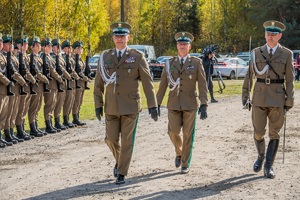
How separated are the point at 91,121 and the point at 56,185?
8664 mm

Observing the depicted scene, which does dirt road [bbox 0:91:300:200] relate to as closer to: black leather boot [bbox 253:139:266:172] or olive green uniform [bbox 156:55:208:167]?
black leather boot [bbox 253:139:266:172]

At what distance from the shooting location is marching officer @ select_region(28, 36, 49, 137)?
1494 centimetres

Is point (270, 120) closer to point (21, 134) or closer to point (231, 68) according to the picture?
point (21, 134)

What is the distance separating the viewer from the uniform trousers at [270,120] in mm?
10094

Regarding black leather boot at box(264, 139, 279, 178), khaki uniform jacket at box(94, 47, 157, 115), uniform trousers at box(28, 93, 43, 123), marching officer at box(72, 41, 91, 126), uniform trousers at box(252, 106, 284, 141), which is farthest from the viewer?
marching officer at box(72, 41, 91, 126)

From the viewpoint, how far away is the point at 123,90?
9664 millimetres

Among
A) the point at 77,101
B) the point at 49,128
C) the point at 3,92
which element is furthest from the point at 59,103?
the point at 3,92

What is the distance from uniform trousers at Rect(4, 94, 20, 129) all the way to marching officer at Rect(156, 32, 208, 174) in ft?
14.5

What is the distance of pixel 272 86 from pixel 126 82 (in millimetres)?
2092

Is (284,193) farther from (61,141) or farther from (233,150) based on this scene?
(61,141)

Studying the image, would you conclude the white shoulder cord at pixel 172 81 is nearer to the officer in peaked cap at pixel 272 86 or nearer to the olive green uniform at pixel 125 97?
the olive green uniform at pixel 125 97

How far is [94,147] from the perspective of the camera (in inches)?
522

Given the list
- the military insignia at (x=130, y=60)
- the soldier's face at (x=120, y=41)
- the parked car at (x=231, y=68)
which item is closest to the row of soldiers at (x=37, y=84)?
the soldier's face at (x=120, y=41)

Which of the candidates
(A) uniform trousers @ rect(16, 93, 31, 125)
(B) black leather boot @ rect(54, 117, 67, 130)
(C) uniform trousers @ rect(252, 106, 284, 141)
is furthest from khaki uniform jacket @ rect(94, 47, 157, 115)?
(B) black leather boot @ rect(54, 117, 67, 130)
